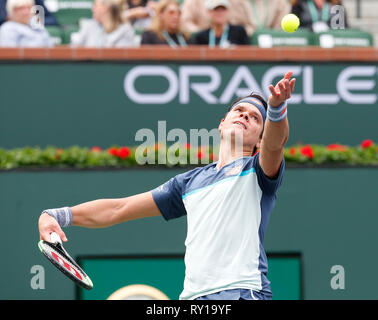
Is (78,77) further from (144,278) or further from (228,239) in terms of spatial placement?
(228,239)

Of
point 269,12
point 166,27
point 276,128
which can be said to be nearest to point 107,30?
point 166,27

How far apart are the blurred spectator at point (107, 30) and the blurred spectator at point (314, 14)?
94.0 inches

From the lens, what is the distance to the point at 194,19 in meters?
9.84

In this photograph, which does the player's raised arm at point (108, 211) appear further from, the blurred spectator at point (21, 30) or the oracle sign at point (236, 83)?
the blurred spectator at point (21, 30)

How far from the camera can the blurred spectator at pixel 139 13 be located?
401 inches

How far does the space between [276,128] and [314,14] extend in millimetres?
6726

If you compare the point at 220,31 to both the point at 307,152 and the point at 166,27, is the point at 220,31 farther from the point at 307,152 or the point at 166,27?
the point at 307,152

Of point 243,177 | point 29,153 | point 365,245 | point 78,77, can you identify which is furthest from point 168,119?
point 243,177

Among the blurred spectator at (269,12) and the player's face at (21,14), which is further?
the blurred spectator at (269,12)

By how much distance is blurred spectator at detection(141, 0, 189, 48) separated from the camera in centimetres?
878

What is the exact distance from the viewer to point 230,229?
159 inches

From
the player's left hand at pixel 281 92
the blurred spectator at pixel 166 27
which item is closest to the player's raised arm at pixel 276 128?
the player's left hand at pixel 281 92
